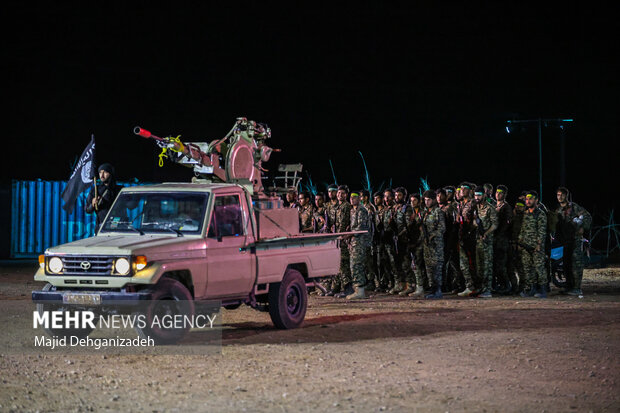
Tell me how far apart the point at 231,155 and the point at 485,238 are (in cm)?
630

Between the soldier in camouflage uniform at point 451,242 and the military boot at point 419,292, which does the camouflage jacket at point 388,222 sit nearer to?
the soldier in camouflage uniform at point 451,242

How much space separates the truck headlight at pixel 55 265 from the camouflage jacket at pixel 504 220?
9547 mm

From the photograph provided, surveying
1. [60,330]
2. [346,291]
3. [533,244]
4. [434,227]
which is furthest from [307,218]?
[60,330]

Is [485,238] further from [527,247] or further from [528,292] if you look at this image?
[528,292]

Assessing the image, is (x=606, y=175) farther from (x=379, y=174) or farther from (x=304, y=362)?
(x=304, y=362)

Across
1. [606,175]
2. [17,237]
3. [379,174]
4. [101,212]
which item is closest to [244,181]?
[101,212]

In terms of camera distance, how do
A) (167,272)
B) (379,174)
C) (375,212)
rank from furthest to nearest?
(379,174)
(375,212)
(167,272)

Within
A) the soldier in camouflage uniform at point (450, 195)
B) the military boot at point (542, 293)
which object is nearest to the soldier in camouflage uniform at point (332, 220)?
the soldier in camouflage uniform at point (450, 195)

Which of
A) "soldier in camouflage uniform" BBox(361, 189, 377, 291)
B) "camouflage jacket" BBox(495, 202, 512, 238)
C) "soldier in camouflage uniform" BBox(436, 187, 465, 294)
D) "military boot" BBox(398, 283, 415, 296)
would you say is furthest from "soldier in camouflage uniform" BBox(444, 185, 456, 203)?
"military boot" BBox(398, 283, 415, 296)

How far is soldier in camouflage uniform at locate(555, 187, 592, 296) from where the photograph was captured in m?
17.5

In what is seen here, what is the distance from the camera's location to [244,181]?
13.2 meters

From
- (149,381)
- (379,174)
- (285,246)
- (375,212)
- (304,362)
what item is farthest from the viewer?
(379,174)

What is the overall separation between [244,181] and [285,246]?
1.28m

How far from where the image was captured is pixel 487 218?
1741cm
